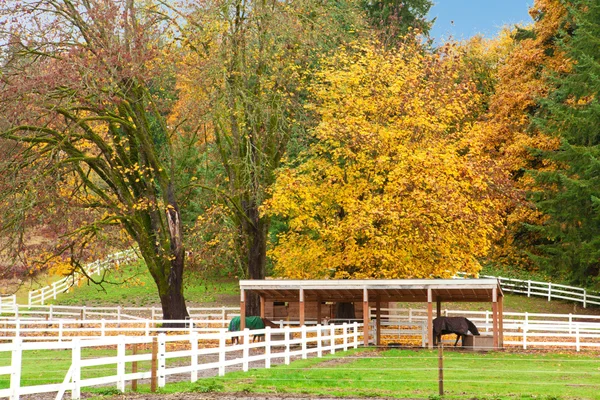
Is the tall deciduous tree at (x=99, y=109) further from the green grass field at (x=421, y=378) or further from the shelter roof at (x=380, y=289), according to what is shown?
the green grass field at (x=421, y=378)

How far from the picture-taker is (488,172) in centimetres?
3512

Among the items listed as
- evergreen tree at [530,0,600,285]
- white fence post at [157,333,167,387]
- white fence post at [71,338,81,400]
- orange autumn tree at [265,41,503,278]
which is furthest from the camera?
evergreen tree at [530,0,600,285]

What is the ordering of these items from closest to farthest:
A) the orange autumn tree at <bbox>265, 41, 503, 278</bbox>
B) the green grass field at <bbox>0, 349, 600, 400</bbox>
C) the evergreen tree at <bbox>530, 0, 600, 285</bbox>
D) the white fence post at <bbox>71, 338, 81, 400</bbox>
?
1. the white fence post at <bbox>71, 338, 81, 400</bbox>
2. the green grass field at <bbox>0, 349, 600, 400</bbox>
3. the orange autumn tree at <bbox>265, 41, 503, 278</bbox>
4. the evergreen tree at <bbox>530, 0, 600, 285</bbox>

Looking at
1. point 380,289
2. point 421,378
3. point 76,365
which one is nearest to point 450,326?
point 380,289

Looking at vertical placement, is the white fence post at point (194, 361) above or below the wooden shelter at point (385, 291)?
below

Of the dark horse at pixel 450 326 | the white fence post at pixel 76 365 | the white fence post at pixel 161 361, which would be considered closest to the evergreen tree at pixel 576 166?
the dark horse at pixel 450 326

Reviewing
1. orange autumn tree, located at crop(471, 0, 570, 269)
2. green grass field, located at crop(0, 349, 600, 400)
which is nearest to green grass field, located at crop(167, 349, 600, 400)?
green grass field, located at crop(0, 349, 600, 400)

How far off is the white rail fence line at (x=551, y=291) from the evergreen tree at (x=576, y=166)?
927 millimetres

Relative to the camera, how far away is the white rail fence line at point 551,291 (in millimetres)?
47344

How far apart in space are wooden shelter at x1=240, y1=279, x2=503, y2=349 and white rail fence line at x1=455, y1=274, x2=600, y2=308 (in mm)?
14951

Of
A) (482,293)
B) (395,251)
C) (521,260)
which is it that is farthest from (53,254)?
(521,260)

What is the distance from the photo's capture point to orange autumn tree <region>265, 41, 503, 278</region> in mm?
32062

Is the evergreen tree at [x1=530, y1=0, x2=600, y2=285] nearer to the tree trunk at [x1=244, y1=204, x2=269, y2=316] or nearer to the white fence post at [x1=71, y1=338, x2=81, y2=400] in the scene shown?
the tree trunk at [x1=244, y1=204, x2=269, y2=316]

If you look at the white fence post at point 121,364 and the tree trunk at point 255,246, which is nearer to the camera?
the white fence post at point 121,364
